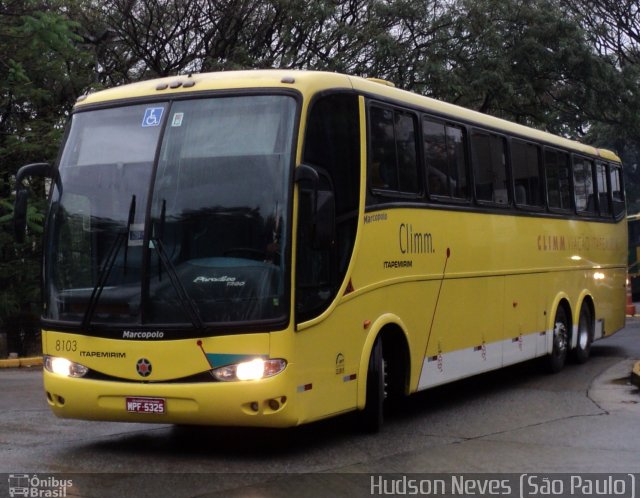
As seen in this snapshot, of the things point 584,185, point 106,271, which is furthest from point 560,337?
point 106,271

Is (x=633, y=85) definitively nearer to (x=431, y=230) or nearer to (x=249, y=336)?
(x=431, y=230)

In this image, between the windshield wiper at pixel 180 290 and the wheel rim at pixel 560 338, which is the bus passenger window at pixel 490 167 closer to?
the wheel rim at pixel 560 338

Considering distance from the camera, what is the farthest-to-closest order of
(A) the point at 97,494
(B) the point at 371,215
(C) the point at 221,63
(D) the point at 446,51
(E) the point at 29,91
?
(D) the point at 446,51 → (C) the point at 221,63 → (E) the point at 29,91 → (B) the point at 371,215 → (A) the point at 97,494

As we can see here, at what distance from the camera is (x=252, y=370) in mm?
8344

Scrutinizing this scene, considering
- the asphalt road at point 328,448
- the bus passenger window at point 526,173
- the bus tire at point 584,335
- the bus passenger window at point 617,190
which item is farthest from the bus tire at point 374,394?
the bus passenger window at point 617,190

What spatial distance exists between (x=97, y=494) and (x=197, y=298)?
1831mm

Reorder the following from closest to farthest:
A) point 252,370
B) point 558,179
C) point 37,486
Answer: point 37,486
point 252,370
point 558,179

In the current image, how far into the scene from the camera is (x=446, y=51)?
25.6 m

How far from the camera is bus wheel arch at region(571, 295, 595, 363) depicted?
16.2 metres

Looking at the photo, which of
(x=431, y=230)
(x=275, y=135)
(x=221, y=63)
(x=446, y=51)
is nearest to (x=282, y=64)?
(x=221, y=63)

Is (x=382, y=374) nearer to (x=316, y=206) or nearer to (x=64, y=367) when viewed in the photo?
(x=316, y=206)

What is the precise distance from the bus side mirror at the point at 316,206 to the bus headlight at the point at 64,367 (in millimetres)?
2255

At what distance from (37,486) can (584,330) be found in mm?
10946

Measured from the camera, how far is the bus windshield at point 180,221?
845 cm
